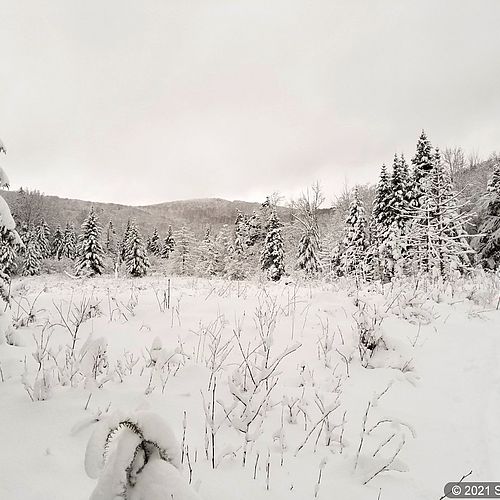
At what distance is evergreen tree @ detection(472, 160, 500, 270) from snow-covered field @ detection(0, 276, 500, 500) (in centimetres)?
2148

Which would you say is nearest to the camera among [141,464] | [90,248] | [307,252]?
[141,464]

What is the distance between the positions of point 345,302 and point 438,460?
12.6ft

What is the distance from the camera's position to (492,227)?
22.3m

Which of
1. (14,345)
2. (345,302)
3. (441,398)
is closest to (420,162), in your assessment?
(345,302)

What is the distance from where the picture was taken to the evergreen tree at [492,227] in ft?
72.1

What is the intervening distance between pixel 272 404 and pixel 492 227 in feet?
84.4

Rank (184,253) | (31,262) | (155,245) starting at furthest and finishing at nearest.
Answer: (155,245) < (184,253) < (31,262)

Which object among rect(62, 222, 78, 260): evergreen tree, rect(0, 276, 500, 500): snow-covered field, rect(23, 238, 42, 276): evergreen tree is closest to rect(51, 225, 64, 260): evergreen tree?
rect(62, 222, 78, 260): evergreen tree

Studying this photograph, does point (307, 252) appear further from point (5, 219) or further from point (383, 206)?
→ point (5, 219)

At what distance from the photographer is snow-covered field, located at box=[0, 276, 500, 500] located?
179 cm

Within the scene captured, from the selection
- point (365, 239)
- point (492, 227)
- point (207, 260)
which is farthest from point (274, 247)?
point (492, 227)

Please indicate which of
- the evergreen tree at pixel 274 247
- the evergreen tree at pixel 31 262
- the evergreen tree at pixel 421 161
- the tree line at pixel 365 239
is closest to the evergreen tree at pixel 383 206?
the tree line at pixel 365 239

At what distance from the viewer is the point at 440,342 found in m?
4.33

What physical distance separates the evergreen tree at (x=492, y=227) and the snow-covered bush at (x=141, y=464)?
2578 centimetres
